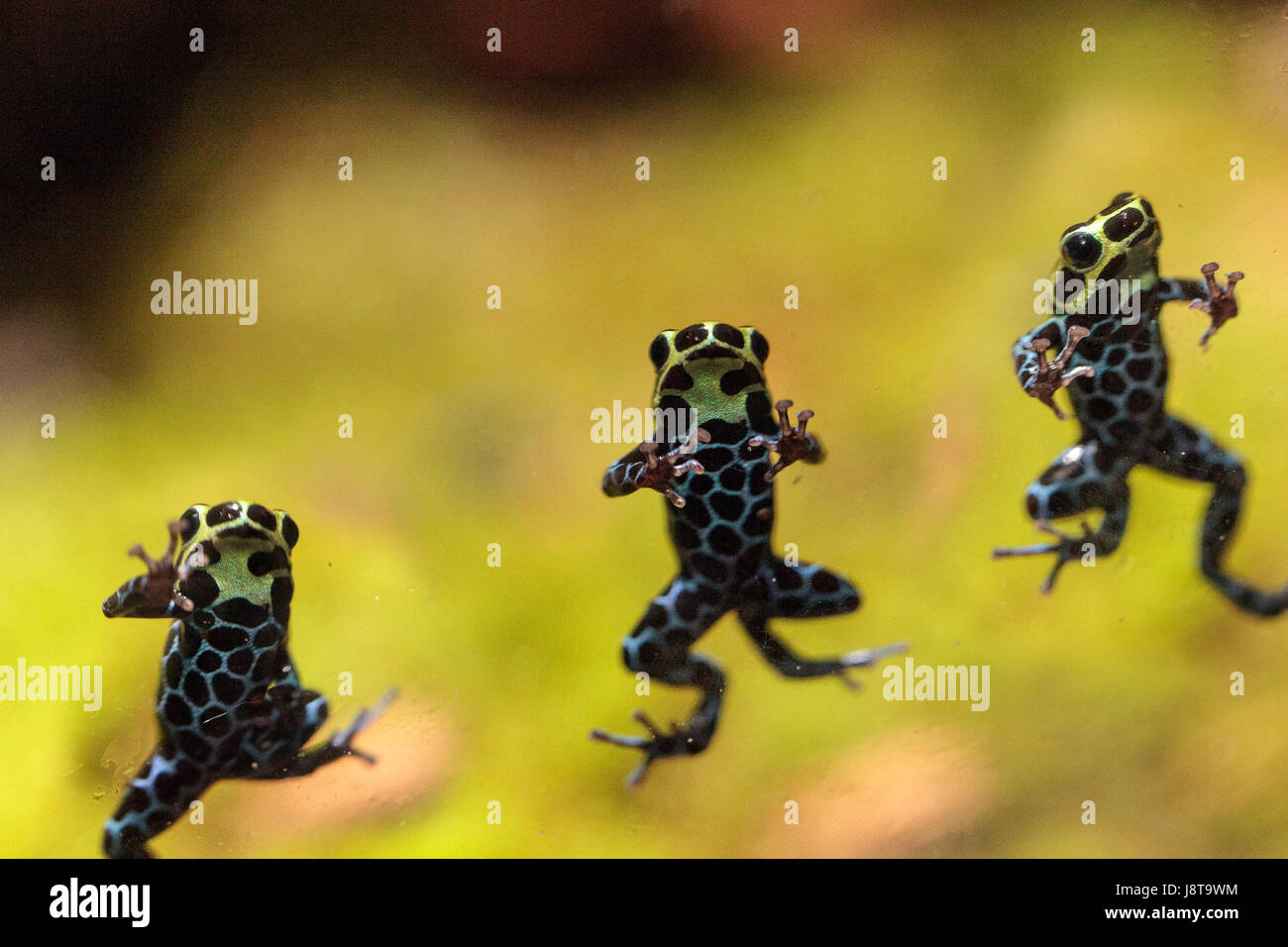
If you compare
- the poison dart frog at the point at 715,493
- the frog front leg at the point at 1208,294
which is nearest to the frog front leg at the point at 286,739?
the poison dart frog at the point at 715,493

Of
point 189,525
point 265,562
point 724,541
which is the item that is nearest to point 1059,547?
point 724,541

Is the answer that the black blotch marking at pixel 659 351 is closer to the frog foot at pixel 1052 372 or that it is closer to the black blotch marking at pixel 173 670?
the frog foot at pixel 1052 372

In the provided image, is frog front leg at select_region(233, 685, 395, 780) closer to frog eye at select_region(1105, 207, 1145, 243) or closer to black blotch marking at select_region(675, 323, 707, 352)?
black blotch marking at select_region(675, 323, 707, 352)

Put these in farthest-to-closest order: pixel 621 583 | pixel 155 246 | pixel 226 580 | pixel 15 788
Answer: pixel 155 246, pixel 621 583, pixel 15 788, pixel 226 580

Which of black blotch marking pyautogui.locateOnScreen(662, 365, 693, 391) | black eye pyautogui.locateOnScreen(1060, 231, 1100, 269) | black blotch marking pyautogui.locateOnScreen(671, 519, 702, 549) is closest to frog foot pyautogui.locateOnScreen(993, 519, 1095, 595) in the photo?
black eye pyautogui.locateOnScreen(1060, 231, 1100, 269)

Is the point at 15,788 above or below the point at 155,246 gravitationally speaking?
below

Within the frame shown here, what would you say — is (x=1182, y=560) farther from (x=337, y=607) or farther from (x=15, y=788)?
(x=15, y=788)
